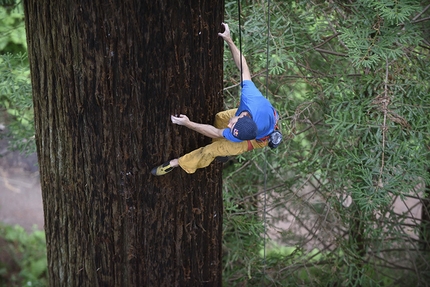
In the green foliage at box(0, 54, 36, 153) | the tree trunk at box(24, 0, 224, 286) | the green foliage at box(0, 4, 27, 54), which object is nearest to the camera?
the tree trunk at box(24, 0, 224, 286)

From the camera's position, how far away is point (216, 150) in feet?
8.80

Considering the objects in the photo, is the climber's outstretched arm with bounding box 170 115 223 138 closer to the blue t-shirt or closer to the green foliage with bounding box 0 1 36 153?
the blue t-shirt

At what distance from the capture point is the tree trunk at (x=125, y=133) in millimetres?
2264

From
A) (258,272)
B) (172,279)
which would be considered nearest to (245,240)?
(258,272)

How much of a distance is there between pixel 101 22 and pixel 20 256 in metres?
6.56

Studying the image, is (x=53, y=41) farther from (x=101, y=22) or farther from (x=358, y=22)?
(x=358, y=22)

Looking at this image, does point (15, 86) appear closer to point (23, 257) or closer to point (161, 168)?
point (161, 168)

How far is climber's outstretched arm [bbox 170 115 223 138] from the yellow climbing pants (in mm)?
96

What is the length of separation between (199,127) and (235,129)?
0.20 metres

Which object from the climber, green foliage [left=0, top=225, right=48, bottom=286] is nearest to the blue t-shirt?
the climber

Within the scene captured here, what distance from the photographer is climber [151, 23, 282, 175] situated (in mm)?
2513

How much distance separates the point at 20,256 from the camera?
7727 millimetres

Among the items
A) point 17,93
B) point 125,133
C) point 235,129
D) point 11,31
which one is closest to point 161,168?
point 125,133

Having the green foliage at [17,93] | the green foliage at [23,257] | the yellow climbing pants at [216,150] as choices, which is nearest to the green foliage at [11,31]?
the green foliage at [17,93]
